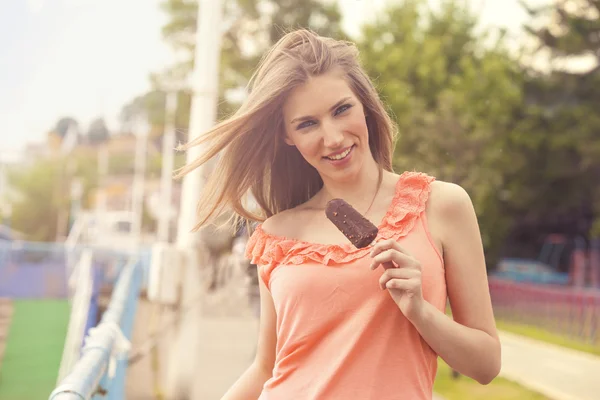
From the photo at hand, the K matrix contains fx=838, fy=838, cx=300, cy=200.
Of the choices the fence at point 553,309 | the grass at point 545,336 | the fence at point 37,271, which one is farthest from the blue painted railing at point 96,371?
the fence at point 37,271

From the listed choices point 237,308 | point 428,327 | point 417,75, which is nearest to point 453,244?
point 428,327

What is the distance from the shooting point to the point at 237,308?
13.7 metres

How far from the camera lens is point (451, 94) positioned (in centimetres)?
2209

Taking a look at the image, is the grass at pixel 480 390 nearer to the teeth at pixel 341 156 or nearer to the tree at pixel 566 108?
the teeth at pixel 341 156

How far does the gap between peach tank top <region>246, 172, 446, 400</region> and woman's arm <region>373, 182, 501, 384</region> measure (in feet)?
0.11

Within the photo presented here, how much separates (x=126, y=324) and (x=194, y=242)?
179 cm

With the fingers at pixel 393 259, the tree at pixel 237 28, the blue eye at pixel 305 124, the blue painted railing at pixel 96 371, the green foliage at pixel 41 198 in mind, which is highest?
the tree at pixel 237 28

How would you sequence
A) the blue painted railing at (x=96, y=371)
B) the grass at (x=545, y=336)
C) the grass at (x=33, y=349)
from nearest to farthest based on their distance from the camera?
1. the blue painted railing at (x=96, y=371)
2. the grass at (x=33, y=349)
3. the grass at (x=545, y=336)

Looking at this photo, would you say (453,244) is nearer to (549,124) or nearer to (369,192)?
(369,192)

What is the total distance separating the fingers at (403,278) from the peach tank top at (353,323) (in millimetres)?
115

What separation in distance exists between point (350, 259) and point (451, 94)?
20.7 m

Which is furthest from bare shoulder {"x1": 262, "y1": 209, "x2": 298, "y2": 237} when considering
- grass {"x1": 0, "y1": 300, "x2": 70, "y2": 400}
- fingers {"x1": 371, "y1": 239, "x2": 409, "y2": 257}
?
grass {"x1": 0, "y1": 300, "x2": 70, "y2": 400}

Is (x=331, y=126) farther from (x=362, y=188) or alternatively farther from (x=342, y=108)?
(x=362, y=188)

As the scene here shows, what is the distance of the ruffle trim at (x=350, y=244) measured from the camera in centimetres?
198
